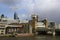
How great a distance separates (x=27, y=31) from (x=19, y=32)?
5915mm

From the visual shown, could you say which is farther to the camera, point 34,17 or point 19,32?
point 34,17

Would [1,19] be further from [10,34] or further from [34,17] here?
[10,34]

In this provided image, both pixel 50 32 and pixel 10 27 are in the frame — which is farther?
pixel 50 32

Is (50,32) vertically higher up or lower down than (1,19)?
lower down

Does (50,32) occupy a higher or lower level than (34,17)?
lower

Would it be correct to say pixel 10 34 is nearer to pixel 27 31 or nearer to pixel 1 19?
pixel 27 31

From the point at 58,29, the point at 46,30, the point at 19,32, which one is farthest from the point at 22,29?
the point at 58,29

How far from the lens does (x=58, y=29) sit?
18775 cm

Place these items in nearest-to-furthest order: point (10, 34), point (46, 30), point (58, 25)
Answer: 1. point (10, 34)
2. point (46, 30)
3. point (58, 25)

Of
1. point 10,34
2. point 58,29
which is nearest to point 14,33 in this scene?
point 10,34

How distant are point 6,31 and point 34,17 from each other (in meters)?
50.9

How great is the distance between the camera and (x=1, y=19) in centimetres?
19862

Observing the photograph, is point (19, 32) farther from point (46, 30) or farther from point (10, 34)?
point (46, 30)

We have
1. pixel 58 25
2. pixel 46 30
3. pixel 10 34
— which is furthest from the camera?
pixel 58 25
